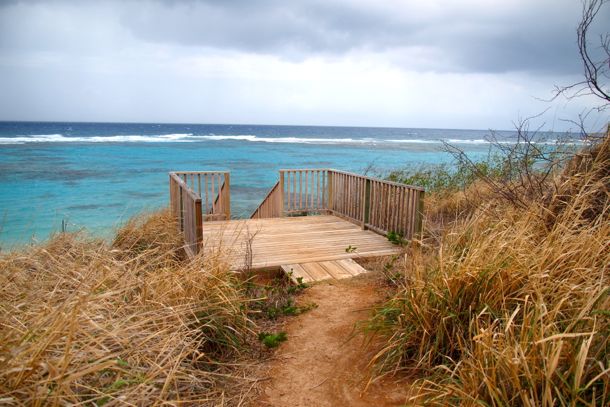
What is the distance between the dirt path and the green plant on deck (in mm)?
56

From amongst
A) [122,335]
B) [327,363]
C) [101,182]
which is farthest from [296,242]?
[101,182]

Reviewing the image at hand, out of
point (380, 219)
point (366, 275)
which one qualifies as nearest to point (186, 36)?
point (380, 219)

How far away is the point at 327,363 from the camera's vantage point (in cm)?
292

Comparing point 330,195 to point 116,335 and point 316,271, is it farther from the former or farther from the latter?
point 116,335

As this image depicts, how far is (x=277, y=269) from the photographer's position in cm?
509

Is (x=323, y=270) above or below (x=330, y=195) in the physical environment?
below

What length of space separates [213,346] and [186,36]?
2380 centimetres

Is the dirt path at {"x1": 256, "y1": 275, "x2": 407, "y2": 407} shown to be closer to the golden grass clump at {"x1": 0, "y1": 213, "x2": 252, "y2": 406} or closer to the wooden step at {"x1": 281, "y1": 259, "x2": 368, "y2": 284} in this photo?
the golden grass clump at {"x1": 0, "y1": 213, "x2": 252, "y2": 406}

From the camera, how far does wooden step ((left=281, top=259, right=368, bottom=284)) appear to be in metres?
4.77

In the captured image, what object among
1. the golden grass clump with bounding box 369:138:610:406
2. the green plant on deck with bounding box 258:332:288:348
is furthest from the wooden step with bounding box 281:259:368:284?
the golden grass clump with bounding box 369:138:610:406

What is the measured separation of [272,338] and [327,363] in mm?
478

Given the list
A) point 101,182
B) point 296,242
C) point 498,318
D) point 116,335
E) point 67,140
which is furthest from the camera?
point 67,140

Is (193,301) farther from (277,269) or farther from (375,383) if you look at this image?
(277,269)

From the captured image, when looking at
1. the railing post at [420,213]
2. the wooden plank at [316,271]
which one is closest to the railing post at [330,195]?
the railing post at [420,213]
